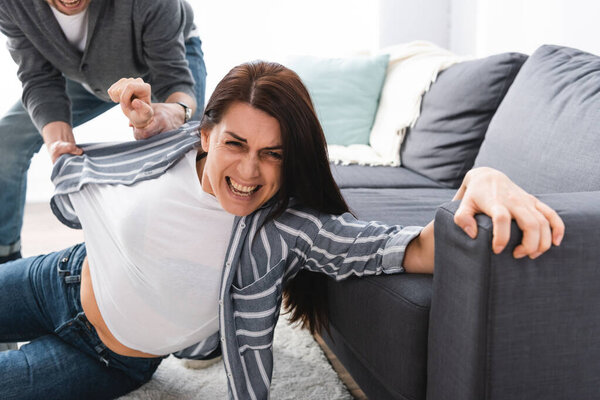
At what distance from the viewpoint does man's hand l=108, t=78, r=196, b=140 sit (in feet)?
3.97

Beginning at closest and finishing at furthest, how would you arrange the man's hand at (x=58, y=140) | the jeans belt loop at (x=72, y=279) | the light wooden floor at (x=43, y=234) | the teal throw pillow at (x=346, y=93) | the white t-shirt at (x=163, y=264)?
the white t-shirt at (x=163, y=264) → the jeans belt loop at (x=72, y=279) → the man's hand at (x=58, y=140) → the teal throw pillow at (x=346, y=93) → the light wooden floor at (x=43, y=234)

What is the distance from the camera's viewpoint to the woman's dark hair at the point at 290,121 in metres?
1.05

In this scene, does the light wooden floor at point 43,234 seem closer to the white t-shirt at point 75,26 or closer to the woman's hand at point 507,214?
the white t-shirt at point 75,26

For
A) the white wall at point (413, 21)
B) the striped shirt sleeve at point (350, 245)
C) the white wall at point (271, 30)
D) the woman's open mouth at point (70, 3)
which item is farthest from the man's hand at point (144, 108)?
the white wall at point (413, 21)

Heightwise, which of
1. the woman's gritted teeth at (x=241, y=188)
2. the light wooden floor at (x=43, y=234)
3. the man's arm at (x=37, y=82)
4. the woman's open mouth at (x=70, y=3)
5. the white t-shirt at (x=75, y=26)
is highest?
the woman's open mouth at (x=70, y=3)

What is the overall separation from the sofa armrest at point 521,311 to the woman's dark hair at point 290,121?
0.98 ft

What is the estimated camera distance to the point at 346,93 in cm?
256

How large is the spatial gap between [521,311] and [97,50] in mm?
1307

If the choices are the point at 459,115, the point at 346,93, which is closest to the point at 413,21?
the point at 346,93

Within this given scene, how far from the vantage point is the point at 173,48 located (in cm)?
160

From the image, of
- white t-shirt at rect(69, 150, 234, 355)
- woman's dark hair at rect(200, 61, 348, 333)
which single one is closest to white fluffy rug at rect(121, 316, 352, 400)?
white t-shirt at rect(69, 150, 234, 355)

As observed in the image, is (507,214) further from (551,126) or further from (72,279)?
(72,279)

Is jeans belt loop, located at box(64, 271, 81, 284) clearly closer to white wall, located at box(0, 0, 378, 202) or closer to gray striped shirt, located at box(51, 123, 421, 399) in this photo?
gray striped shirt, located at box(51, 123, 421, 399)

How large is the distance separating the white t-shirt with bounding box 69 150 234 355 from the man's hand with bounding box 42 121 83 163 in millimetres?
305
